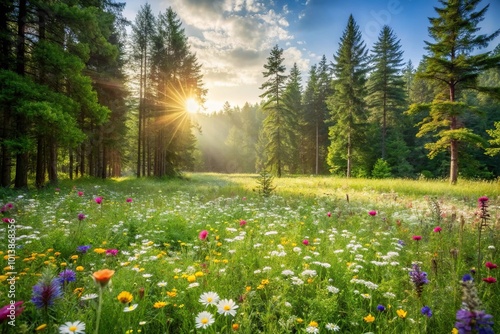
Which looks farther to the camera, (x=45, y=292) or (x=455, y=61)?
(x=455, y=61)

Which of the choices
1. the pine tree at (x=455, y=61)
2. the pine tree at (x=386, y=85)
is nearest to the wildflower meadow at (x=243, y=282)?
the pine tree at (x=455, y=61)

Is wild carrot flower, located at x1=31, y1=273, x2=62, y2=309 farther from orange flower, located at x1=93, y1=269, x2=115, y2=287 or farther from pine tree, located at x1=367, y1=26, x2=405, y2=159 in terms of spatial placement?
pine tree, located at x1=367, y1=26, x2=405, y2=159

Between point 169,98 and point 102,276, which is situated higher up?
point 169,98

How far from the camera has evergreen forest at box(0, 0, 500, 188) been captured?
35.7ft

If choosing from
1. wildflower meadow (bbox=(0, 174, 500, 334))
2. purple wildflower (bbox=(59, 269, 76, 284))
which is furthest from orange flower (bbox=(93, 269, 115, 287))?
purple wildflower (bbox=(59, 269, 76, 284))

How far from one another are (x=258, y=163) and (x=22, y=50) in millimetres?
57156

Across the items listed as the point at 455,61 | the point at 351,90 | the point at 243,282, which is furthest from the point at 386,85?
the point at 243,282

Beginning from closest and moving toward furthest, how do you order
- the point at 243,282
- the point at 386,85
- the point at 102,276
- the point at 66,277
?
the point at 102,276 → the point at 66,277 → the point at 243,282 → the point at 386,85

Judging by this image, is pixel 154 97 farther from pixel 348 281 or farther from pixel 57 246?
pixel 348 281

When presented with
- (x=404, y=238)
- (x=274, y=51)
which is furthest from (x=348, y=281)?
(x=274, y=51)

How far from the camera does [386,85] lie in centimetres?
3478

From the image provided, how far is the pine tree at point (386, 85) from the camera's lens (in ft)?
112

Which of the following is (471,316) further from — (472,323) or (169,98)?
(169,98)

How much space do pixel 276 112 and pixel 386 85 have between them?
1659cm
